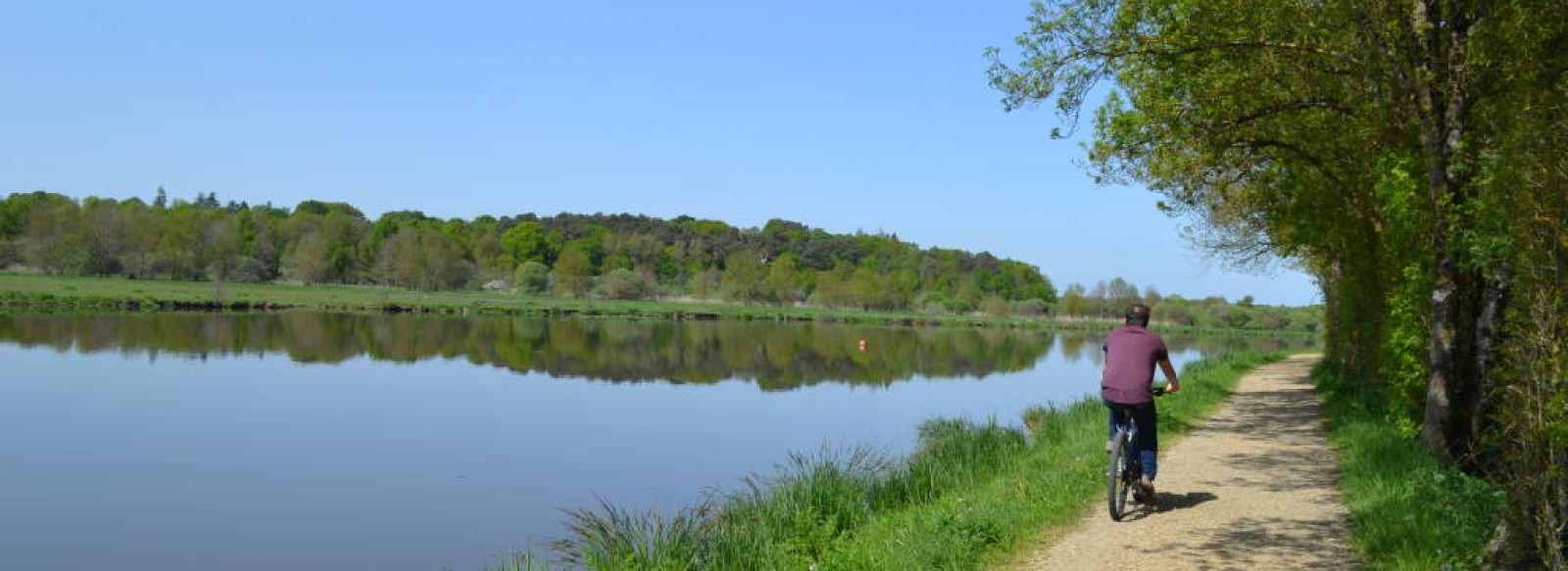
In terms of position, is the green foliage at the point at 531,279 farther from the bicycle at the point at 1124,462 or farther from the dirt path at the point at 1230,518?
the bicycle at the point at 1124,462

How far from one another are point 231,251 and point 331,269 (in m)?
16.1

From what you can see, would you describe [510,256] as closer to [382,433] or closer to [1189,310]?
[1189,310]

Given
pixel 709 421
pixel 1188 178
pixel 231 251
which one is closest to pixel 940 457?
pixel 1188 178

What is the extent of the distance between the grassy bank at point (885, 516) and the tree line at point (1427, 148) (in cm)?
322

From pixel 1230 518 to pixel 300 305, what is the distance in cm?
7828

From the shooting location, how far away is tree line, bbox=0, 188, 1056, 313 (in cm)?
9794

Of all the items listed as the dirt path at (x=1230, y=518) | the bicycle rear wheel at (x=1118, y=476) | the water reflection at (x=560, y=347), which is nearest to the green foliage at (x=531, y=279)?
the water reflection at (x=560, y=347)

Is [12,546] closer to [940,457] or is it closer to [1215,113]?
[940,457]

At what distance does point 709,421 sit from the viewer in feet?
72.2

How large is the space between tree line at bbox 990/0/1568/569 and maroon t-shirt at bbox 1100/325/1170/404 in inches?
94.3

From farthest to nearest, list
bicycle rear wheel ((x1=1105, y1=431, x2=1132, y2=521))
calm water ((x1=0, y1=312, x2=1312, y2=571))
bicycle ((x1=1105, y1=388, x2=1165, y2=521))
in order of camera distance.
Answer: calm water ((x1=0, y1=312, x2=1312, y2=571)) → bicycle ((x1=1105, y1=388, x2=1165, y2=521)) → bicycle rear wheel ((x1=1105, y1=431, x2=1132, y2=521))

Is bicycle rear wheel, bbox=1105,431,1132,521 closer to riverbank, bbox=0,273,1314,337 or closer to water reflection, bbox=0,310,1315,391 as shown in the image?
water reflection, bbox=0,310,1315,391

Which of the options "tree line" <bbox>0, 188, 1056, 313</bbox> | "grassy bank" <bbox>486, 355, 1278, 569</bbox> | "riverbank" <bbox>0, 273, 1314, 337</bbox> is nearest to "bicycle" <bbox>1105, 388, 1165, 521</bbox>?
"grassy bank" <bbox>486, 355, 1278, 569</bbox>

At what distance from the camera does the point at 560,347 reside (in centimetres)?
4434
